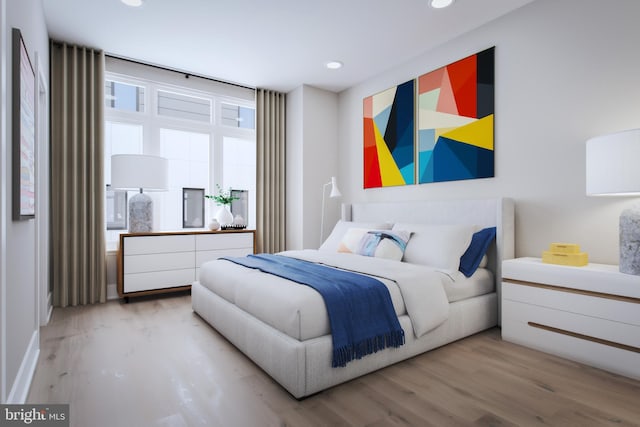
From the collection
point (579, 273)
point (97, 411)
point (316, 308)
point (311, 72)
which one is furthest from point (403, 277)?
point (311, 72)

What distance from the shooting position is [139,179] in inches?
145

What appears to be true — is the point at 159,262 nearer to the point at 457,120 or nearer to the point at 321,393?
the point at 321,393

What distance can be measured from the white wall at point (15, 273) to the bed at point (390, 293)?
3.62 ft

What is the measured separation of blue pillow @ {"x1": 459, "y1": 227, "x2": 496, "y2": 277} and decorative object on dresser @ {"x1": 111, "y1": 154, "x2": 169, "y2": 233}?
3.10m

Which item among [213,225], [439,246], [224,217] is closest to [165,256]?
[213,225]

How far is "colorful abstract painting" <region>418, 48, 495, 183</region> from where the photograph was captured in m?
3.16

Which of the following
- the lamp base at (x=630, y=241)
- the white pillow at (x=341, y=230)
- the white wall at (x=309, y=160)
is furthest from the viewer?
the white wall at (x=309, y=160)

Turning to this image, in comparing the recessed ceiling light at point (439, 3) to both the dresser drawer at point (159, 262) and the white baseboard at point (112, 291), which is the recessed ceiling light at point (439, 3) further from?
the white baseboard at point (112, 291)

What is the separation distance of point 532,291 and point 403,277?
959mm

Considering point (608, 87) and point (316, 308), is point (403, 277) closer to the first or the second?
point (316, 308)

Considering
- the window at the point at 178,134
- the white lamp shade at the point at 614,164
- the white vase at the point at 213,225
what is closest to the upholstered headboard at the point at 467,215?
the white lamp shade at the point at 614,164

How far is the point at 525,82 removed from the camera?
114 inches

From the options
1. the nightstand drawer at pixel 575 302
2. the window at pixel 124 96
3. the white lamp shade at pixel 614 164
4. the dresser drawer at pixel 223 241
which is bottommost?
the nightstand drawer at pixel 575 302

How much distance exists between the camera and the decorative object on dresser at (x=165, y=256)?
3660 mm
